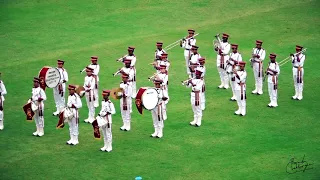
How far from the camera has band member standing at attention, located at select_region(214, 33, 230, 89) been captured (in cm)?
2839

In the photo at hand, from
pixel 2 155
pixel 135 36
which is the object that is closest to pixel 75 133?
pixel 2 155

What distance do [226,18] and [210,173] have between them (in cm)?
1586

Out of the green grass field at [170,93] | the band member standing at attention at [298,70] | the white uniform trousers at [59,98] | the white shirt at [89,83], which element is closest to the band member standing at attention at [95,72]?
the white shirt at [89,83]

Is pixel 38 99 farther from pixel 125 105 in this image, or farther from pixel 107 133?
pixel 125 105

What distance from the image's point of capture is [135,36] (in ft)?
113

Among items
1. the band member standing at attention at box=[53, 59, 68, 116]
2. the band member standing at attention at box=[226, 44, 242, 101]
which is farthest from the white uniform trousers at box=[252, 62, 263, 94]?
the band member standing at attention at box=[53, 59, 68, 116]

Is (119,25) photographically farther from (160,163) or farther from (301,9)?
(160,163)

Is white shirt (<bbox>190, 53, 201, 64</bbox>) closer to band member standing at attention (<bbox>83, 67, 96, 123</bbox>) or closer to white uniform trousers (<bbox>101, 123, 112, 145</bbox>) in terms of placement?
band member standing at attention (<bbox>83, 67, 96, 123</bbox>)

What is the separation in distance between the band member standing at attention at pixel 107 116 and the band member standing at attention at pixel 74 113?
0.92 m

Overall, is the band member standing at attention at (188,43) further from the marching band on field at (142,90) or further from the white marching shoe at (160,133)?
the white marching shoe at (160,133)

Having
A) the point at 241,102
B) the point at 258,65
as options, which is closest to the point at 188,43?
the point at 258,65

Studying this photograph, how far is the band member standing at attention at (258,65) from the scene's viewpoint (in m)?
28.1

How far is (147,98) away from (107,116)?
4.55 feet

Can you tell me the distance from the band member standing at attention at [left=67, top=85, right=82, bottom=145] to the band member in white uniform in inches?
147
